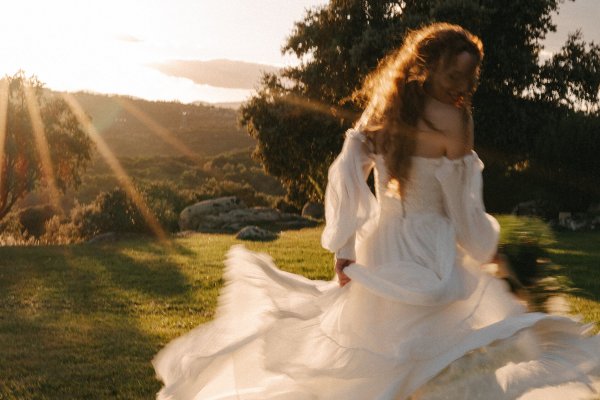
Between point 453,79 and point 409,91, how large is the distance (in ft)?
0.94

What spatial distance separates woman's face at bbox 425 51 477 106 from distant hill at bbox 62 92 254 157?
66.3 m

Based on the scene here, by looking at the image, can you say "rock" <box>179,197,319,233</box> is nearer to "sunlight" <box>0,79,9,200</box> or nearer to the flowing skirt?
"sunlight" <box>0,79,9,200</box>

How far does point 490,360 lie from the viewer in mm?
3723

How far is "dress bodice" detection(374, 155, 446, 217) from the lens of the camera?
14.2 ft

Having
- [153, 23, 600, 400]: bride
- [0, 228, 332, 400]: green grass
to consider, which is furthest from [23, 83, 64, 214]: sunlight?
[153, 23, 600, 400]: bride

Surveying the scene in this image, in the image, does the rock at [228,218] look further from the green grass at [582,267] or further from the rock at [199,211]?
the green grass at [582,267]

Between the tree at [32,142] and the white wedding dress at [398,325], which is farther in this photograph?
the tree at [32,142]

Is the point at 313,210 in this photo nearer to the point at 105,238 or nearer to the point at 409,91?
the point at 105,238

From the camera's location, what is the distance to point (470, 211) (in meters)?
4.42

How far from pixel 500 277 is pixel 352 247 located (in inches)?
36.9

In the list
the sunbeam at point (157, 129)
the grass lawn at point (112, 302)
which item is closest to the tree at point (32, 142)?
the grass lawn at point (112, 302)

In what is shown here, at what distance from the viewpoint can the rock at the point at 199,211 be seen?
2712 cm

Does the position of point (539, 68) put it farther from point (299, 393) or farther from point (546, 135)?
point (299, 393)

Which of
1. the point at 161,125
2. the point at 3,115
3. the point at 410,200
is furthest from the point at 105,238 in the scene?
the point at 161,125
